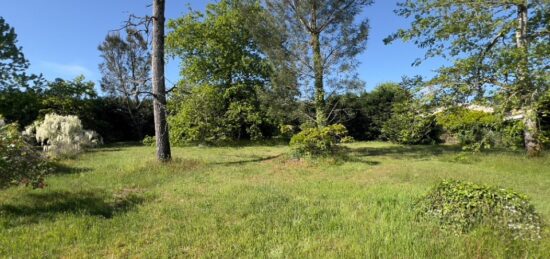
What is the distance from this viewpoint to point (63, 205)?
6.03 m

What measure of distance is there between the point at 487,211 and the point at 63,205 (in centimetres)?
636

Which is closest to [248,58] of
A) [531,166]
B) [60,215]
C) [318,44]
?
[318,44]

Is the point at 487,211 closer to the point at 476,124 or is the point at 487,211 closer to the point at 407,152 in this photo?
the point at 476,124

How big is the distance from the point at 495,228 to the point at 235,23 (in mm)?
21289

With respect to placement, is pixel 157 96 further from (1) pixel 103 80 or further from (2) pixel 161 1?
(1) pixel 103 80

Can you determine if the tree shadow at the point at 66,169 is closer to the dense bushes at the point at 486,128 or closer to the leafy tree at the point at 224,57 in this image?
the dense bushes at the point at 486,128

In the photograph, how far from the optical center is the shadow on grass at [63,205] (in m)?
5.40

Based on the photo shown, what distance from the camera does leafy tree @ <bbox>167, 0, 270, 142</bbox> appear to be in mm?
22922

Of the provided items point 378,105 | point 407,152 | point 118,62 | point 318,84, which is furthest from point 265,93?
point 118,62

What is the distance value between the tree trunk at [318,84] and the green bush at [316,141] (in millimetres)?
1859

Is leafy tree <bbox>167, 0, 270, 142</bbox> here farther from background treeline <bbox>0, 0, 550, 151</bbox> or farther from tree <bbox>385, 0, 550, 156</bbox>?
tree <bbox>385, 0, 550, 156</bbox>

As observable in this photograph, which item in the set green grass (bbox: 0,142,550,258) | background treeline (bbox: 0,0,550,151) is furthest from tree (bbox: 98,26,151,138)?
green grass (bbox: 0,142,550,258)

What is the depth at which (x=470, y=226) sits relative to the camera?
423cm

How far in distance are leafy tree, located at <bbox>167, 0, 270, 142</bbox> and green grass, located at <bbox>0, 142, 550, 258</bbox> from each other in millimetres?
13586
